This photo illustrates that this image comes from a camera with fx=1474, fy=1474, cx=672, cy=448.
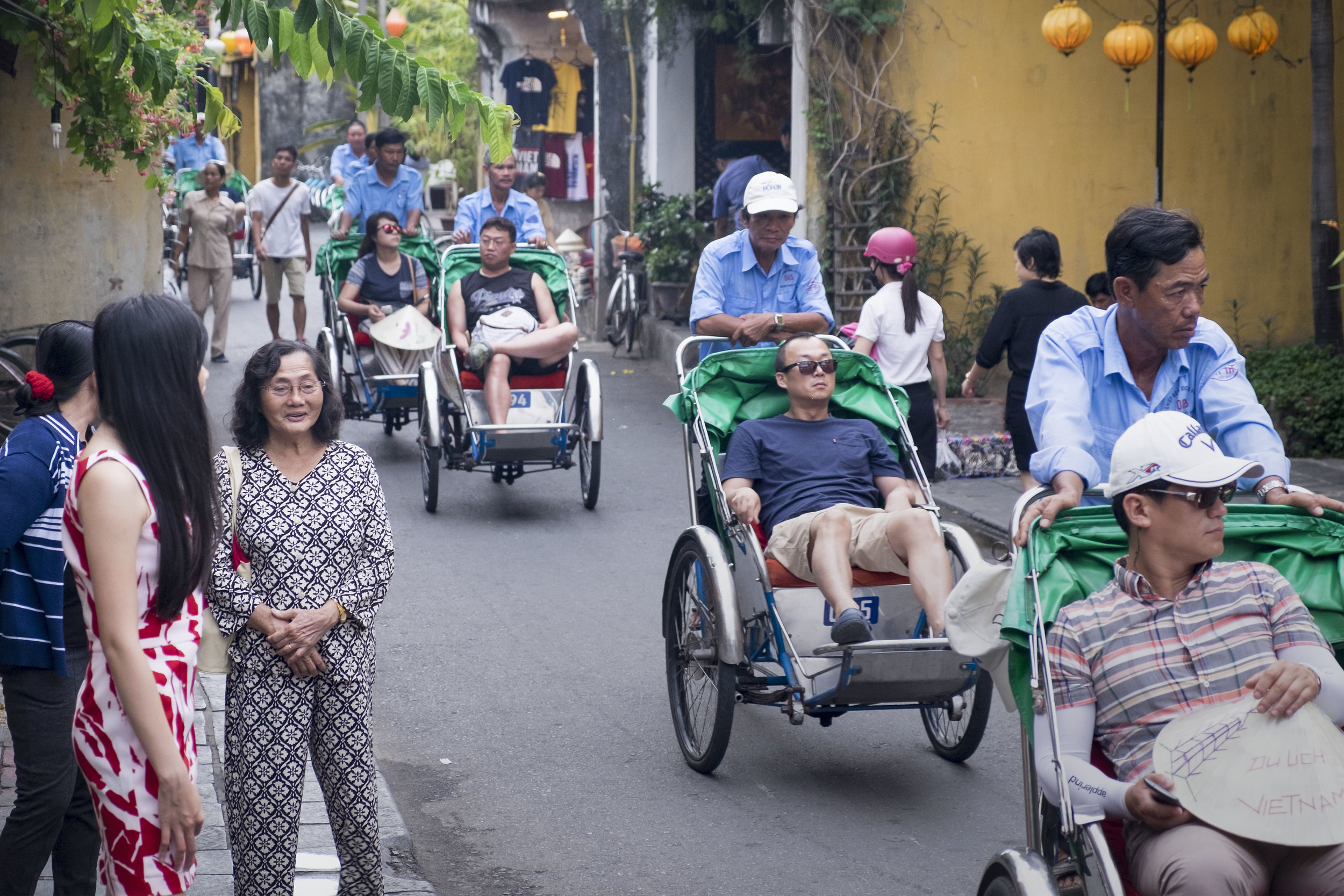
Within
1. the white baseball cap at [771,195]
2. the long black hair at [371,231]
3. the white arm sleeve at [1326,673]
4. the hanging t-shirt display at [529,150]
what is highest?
the hanging t-shirt display at [529,150]

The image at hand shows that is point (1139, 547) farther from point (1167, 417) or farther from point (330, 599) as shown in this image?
point (330, 599)

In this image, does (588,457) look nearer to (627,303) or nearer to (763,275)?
(763,275)

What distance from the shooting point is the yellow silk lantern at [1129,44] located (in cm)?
1112

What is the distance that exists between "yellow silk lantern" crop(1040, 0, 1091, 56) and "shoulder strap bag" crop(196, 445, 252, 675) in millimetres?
9044

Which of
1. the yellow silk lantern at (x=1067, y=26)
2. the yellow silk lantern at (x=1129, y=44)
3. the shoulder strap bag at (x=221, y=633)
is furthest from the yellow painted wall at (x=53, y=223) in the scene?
the yellow silk lantern at (x=1129, y=44)

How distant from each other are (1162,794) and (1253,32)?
9870 mm

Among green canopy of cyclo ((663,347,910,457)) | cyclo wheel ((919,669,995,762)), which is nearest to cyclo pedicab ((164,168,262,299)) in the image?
green canopy of cyclo ((663,347,910,457))

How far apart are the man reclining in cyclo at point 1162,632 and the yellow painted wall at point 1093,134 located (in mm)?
9286

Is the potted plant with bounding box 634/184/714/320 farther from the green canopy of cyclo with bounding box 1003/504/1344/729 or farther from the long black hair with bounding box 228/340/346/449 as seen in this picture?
the green canopy of cyclo with bounding box 1003/504/1344/729

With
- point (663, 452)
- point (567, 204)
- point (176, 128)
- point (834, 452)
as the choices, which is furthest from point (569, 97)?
point (834, 452)

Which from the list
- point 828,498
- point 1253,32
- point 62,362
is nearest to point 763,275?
point 828,498

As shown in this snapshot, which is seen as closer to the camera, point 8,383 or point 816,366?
point 816,366

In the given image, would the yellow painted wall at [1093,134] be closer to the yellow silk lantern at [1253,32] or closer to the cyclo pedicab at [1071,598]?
the yellow silk lantern at [1253,32]

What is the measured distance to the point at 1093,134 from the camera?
12.3m
